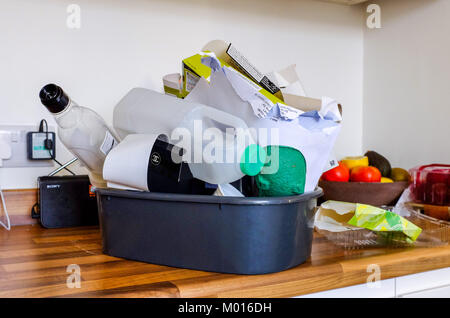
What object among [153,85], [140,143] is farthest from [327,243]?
[153,85]

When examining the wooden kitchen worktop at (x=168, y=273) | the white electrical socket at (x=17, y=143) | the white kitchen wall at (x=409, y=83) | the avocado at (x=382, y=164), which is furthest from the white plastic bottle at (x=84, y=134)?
the white kitchen wall at (x=409, y=83)

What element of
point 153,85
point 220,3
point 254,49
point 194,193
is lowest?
point 194,193

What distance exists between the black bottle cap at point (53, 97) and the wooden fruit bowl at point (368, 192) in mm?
679

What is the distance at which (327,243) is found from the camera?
2.65 ft

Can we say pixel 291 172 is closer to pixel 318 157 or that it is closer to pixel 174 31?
pixel 318 157

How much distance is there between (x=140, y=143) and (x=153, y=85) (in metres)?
0.58

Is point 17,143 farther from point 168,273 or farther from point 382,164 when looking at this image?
point 382,164

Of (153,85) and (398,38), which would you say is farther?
(398,38)

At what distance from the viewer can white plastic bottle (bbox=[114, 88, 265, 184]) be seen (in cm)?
58

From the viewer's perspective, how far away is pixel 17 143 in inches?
41.5

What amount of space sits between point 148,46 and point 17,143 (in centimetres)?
41

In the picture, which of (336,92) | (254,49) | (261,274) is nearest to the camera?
(261,274)

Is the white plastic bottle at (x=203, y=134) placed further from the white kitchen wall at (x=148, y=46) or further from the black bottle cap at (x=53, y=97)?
the white kitchen wall at (x=148, y=46)

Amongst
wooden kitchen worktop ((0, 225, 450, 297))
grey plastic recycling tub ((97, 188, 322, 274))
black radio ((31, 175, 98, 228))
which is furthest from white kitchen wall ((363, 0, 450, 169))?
black radio ((31, 175, 98, 228))
